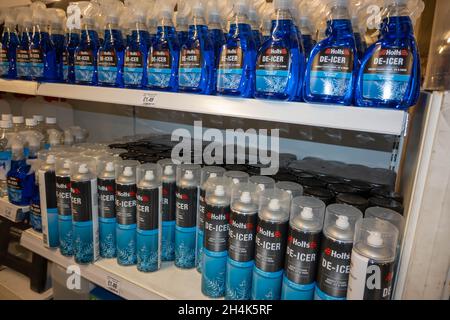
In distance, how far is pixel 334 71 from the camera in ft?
2.23


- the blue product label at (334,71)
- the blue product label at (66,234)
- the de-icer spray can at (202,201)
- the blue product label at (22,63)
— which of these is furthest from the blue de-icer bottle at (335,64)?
the blue product label at (22,63)

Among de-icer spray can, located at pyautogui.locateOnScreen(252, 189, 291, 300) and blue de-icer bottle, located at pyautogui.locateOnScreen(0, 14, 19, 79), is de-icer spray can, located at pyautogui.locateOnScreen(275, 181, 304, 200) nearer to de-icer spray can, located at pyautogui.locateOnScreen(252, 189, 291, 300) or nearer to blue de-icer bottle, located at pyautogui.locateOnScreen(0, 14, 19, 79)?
de-icer spray can, located at pyautogui.locateOnScreen(252, 189, 291, 300)

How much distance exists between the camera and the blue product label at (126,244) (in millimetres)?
1013

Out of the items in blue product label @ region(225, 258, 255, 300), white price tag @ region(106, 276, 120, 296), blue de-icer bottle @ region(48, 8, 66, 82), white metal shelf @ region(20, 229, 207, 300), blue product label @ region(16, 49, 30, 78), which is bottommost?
white price tag @ region(106, 276, 120, 296)

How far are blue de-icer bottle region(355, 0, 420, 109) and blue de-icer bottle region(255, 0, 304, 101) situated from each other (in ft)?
0.50

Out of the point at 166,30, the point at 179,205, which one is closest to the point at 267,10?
the point at 166,30

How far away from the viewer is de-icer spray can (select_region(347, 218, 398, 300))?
65 cm

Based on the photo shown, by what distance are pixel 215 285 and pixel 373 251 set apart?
45 centimetres

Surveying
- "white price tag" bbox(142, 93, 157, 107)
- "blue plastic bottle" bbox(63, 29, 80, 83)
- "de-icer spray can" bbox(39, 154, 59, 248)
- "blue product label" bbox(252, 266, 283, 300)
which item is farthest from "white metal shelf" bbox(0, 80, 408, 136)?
"blue product label" bbox(252, 266, 283, 300)

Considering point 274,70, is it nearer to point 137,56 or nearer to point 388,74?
point 388,74

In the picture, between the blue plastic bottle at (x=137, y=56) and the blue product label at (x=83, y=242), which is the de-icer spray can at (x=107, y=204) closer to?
the blue product label at (x=83, y=242)

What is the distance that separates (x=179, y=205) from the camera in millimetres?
974

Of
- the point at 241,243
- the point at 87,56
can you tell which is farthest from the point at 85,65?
the point at 241,243

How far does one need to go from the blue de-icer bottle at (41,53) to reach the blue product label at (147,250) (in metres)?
0.79
